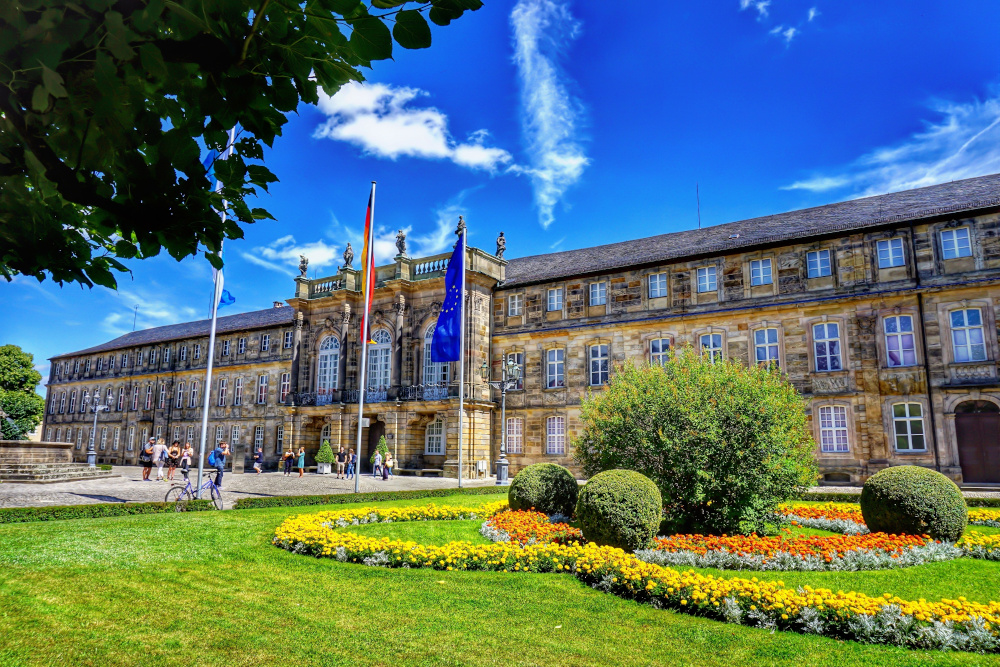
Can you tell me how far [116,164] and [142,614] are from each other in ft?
19.6

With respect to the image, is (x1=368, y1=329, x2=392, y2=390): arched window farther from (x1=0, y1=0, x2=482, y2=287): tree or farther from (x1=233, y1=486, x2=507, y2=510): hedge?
(x1=0, y1=0, x2=482, y2=287): tree

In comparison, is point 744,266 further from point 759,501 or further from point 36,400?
point 36,400

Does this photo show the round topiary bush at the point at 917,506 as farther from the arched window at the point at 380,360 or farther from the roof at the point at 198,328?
the roof at the point at 198,328

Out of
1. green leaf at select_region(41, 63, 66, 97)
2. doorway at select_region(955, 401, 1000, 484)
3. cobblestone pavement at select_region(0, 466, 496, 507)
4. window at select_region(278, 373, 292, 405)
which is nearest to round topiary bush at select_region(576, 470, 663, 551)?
green leaf at select_region(41, 63, 66, 97)

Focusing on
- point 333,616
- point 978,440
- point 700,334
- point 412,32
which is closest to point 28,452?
point 333,616

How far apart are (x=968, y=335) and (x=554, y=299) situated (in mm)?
18393

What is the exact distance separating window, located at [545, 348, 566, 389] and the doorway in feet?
56.0

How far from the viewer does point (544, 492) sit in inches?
596

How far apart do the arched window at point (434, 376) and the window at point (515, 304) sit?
4383 millimetres

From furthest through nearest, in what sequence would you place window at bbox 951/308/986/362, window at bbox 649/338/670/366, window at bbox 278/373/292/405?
window at bbox 278/373/292/405 → window at bbox 649/338/670/366 → window at bbox 951/308/986/362

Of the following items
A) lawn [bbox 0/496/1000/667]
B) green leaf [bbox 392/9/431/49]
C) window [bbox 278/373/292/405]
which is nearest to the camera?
green leaf [bbox 392/9/431/49]

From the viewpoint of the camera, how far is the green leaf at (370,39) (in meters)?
2.36

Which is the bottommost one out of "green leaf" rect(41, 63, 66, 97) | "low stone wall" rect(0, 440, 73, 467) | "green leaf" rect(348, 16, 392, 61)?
"low stone wall" rect(0, 440, 73, 467)

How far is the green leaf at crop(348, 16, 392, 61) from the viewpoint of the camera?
2.36m
